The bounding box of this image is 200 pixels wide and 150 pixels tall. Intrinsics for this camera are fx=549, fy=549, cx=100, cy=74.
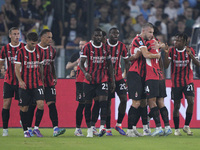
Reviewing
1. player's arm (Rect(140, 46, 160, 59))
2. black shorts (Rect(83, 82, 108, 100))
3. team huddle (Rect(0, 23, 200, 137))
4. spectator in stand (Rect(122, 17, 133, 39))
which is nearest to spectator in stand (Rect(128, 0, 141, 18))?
spectator in stand (Rect(122, 17, 133, 39))

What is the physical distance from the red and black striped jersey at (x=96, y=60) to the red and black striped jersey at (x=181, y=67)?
4.41 feet

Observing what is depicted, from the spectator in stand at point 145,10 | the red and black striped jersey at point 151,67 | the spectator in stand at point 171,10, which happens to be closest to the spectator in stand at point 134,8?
the spectator in stand at point 145,10

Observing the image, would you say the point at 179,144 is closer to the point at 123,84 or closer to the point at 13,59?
the point at 123,84

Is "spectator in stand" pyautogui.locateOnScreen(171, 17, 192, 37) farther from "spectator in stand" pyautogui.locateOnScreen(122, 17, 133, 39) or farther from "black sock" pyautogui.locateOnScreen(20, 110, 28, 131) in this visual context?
"black sock" pyautogui.locateOnScreen(20, 110, 28, 131)

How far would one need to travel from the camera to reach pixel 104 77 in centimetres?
1021

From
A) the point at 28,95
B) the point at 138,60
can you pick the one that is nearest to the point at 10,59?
the point at 28,95

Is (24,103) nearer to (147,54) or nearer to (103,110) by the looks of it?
(103,110)

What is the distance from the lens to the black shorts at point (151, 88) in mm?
9805

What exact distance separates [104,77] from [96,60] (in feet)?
1.15

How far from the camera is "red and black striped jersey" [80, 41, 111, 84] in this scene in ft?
33.4

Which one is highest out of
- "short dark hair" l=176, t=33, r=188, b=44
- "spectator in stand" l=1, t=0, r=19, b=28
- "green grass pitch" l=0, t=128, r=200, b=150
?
"spectator in stand" l=1, t=0, r=19, b=28

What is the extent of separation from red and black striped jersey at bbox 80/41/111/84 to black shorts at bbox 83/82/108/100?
0.08 metres

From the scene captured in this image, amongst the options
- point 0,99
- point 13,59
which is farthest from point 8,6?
point 13,59

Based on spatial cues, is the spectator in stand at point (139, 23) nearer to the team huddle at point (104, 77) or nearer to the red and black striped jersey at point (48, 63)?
the team huddle at point (104, 77)
